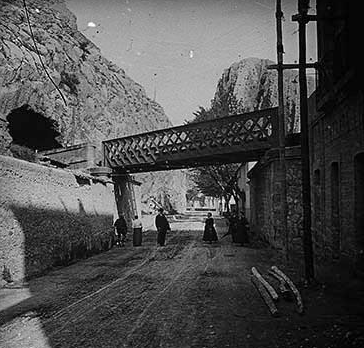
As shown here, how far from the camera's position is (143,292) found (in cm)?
876

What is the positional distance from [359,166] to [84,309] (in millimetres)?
6637

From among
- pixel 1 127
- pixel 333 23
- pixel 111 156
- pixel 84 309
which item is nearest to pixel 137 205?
pixel 111 156

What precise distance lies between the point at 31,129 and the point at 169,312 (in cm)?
2255

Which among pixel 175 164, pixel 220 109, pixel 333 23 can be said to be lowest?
pixel 175 164

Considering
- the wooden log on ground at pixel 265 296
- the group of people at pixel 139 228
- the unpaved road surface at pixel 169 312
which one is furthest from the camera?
the group of people at pixel 139 228

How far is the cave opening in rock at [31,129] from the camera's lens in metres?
25.3

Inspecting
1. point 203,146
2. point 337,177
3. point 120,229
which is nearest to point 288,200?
point 337,177

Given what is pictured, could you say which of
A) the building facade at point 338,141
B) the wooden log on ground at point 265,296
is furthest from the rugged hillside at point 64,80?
the wooden log on ground at point 265,296

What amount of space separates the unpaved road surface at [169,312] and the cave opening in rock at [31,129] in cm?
1605

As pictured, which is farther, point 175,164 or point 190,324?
point 175,164

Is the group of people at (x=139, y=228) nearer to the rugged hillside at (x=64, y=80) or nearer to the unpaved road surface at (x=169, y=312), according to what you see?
the unpaved road surface at (x=169, y=312)

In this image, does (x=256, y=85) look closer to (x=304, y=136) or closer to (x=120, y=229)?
(x=120, y=229)

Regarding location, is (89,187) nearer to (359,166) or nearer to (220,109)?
(359,166)

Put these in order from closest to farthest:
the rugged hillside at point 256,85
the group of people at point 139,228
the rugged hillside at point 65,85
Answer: the group of people at point 139,228 < the rugged hillside at point 65,85 < the rugged hillside at point 256,85
